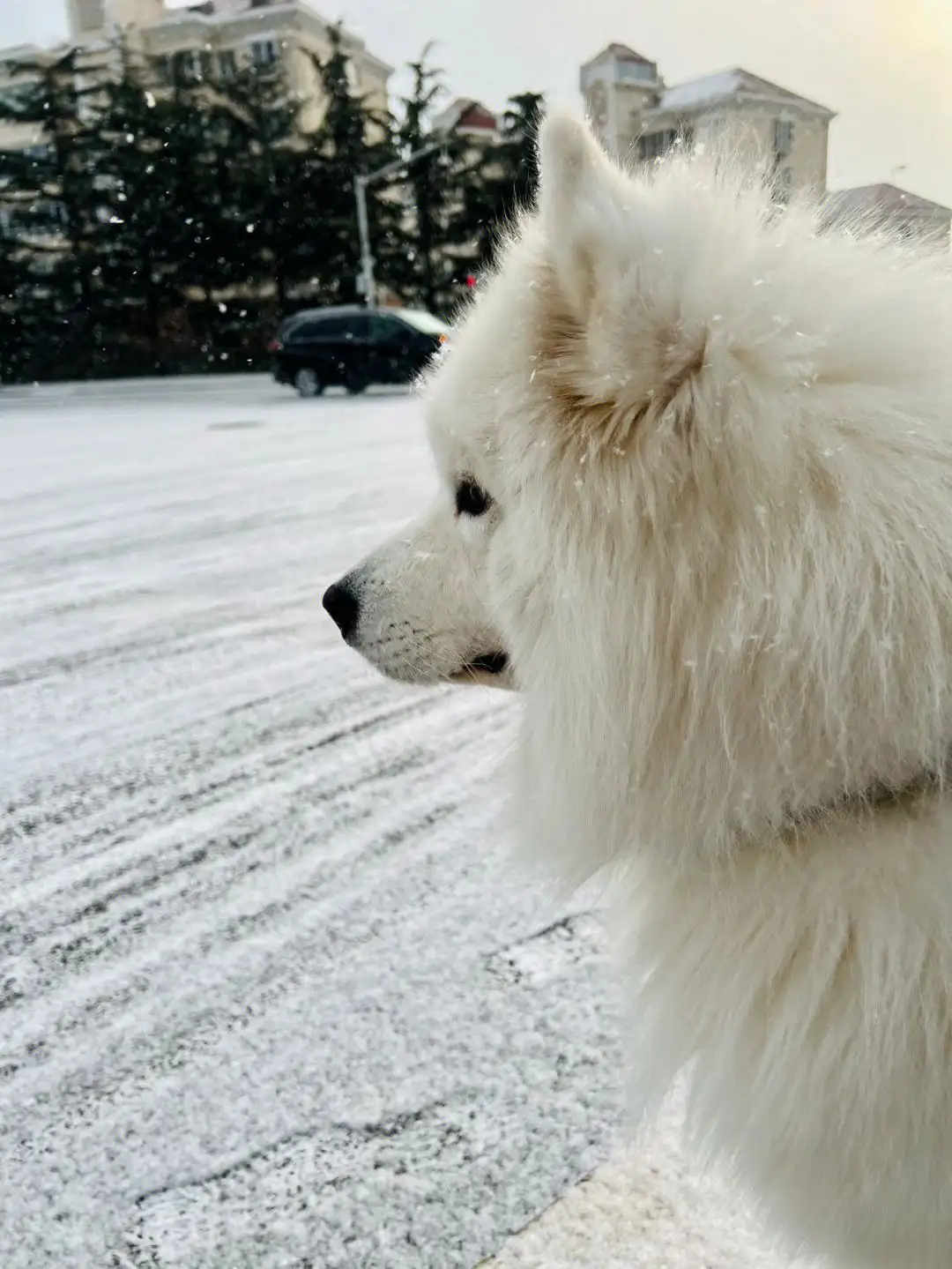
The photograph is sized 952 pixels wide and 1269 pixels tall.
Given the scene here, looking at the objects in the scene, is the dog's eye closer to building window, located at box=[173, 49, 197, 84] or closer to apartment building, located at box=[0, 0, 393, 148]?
apartment building, located at box=[0, 0, 393, 148]

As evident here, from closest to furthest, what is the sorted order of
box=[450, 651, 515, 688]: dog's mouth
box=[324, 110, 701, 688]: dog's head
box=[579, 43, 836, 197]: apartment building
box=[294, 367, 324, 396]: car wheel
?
box=[324, 110, 701, 688]: dog's head
box=[579, 43, 836, 197]: apartment building
box=[450, 651, 515, 688]: dog's mouth
box=[294, 367, 324, 396]: car wheel

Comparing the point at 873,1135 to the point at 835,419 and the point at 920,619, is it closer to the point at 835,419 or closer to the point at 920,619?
the point at 920,619

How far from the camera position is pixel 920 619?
2.89ft

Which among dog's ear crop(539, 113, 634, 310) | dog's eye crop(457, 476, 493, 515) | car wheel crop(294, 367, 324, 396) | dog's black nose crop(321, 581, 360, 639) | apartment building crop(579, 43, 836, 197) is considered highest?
apartment building crop(579, 43, 836, 197)

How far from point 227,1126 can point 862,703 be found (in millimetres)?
1135

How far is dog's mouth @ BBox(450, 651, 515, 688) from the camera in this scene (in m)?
1.41

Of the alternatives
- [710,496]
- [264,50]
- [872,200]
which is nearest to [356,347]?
[872,200]

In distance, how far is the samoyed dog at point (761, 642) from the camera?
90 centimetres

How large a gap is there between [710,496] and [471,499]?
16.5 inches

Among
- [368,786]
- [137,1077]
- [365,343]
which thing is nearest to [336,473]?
[368,786]

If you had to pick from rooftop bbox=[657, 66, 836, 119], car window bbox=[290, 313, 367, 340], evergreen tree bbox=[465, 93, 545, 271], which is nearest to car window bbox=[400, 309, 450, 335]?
car window bbox=[290, 313, 367, 340]

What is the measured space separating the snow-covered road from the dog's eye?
266mm

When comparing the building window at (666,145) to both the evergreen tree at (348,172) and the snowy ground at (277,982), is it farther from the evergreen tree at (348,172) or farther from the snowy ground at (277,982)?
the evergreen tree at (348,172)

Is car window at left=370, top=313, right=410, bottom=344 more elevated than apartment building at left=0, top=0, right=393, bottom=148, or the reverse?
apartment building at left=0, top=0, right=393, bottom=148
